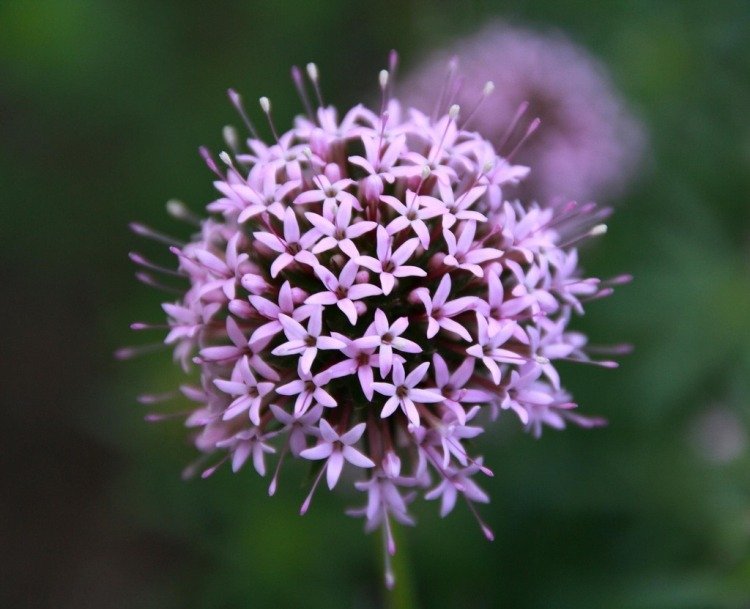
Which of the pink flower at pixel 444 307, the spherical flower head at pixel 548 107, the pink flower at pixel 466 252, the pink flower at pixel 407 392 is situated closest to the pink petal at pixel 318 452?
the pink flower at pixel 407 392

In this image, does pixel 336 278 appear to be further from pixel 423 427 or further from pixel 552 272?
pixel 552 272

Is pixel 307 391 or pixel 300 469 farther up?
pixel 300 469

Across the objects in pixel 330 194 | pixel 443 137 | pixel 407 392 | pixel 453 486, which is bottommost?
pixel 453 486

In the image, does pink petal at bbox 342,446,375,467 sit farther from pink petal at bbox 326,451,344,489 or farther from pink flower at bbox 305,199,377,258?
pink flower at bbox 305,199,377,258

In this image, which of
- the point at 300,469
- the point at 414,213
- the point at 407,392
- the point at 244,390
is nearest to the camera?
the point at 407,392

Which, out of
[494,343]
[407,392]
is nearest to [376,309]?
[407,392]

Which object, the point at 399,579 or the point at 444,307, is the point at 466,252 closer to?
the point at 444,307

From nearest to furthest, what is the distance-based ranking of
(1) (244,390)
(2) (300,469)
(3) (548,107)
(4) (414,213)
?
1. (1) (244,390)
2. (4) (414,213)
3. (2) (300,469)
4. (3) (548,107)

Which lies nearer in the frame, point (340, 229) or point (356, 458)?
point (356, 458)

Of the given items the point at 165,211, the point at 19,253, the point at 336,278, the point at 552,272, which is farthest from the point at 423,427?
the point at 19,253
